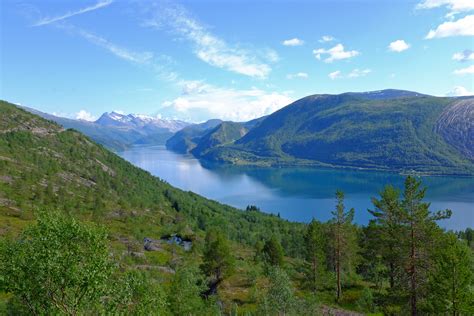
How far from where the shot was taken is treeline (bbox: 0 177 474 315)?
18281 mm

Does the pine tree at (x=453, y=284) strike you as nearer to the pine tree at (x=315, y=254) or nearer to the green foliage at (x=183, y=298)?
the green foliage at (x=183, y=298)

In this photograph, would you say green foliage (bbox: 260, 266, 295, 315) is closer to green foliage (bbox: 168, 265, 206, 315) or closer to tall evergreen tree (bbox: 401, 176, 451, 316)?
green foliage (bbox: 168, 265, 206, 315)

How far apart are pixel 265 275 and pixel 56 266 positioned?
6644cm

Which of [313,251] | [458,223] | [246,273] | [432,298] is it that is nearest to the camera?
[432,298]

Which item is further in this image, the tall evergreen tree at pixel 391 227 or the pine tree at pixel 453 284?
the tall evergreen tree at pixel 391 227

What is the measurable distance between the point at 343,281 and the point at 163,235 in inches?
3504

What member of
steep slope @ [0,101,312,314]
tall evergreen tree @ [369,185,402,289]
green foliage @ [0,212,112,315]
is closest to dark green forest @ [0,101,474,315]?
Answer: green foliage @ [0,212,112,315]

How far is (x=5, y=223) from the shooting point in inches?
4018

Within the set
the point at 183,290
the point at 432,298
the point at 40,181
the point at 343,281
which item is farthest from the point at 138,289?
the point at 40,181

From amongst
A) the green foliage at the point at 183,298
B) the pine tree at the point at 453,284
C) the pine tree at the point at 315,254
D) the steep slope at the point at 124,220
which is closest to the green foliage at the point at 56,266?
the green foliage at the point at 183,298

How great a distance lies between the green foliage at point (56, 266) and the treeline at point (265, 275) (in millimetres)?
50

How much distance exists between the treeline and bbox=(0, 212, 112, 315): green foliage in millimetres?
50

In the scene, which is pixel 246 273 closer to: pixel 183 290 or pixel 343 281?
pixel 343 281

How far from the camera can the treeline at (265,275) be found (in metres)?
18.3
